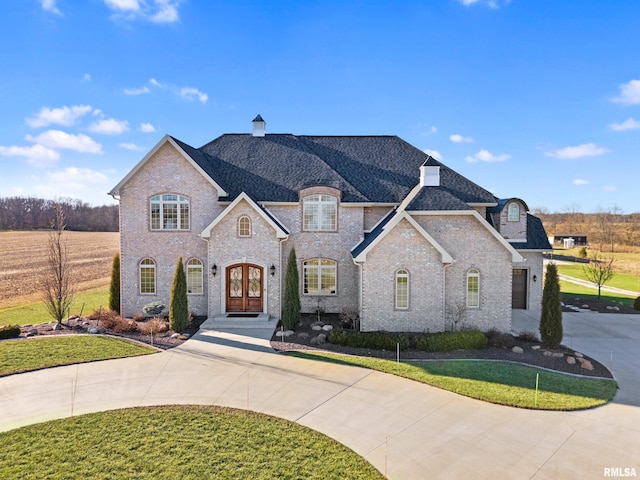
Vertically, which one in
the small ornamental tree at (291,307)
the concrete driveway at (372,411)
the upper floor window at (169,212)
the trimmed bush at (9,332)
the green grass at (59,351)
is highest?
the upper floor window at (169,212)

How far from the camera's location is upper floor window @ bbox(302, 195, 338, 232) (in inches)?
777

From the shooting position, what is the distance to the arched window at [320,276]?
1983 centimetres

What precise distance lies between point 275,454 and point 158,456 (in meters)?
2.42

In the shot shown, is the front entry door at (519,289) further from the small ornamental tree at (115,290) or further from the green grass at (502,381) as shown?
the small ornamental tree at (115,290)

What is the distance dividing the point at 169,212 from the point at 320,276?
913 centimetres

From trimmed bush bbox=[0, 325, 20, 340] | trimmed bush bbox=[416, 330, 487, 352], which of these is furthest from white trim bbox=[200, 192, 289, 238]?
trimmed bush bbox=[0, 325, 20, 340]

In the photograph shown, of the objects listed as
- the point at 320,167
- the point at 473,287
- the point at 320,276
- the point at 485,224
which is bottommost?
the point at 473,287

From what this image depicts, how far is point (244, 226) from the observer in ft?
58.4

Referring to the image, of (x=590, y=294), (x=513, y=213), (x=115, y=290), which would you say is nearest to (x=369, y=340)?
(x=513, y=213)

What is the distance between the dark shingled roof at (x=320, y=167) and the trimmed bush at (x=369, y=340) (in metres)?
7.95

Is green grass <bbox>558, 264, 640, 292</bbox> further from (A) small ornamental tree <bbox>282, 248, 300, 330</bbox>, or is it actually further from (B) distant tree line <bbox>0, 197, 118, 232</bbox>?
(B) distant tree line <bbox>0, 197, 118, 232</bbox>

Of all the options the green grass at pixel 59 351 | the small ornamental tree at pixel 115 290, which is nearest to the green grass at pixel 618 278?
the green grass at pixel 59 351

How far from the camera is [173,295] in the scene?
1639cm

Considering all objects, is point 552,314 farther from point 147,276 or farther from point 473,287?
point 147,276
